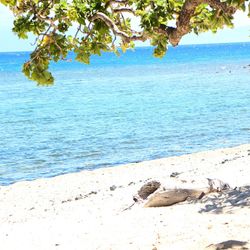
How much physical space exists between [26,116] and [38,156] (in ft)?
50.4

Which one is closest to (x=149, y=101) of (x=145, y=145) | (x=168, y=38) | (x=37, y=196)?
(x=145, y=145)

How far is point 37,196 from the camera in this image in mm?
17500

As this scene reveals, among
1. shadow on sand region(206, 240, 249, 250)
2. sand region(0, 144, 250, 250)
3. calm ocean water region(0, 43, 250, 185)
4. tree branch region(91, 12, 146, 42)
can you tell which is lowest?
calm ocean water region(0, 43, 250, 185)

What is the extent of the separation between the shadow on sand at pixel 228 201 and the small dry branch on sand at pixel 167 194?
27 centimetres

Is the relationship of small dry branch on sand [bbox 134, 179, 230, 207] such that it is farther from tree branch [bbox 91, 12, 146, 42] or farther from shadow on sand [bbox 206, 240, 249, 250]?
tree branch [bbox 91, 12, 146, 42]

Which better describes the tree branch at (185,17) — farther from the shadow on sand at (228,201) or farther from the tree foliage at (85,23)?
the shadow on sand at (228,201)

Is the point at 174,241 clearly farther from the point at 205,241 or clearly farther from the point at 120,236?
the point at 120,236

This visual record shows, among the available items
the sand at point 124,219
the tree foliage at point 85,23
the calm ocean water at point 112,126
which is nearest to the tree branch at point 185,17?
the tree foliage at point 85,23

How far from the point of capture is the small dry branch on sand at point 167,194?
37.4 ft

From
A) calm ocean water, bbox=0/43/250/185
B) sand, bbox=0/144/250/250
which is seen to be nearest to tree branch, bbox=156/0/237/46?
sand, bbox=0/144/250/250

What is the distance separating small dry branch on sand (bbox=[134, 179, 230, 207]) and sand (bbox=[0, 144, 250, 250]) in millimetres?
158

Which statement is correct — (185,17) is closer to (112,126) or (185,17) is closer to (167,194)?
(167,194)

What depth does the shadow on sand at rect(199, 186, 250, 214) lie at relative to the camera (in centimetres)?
1031

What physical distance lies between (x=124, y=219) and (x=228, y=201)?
1872 mm
